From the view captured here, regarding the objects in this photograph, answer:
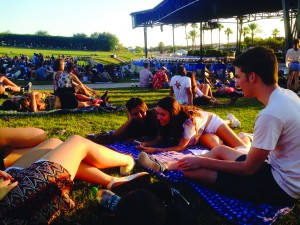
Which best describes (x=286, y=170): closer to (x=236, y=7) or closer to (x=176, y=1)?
(x=176, y=1)

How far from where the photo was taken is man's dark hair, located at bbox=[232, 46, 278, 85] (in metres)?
2.44

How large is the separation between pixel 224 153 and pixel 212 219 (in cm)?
80

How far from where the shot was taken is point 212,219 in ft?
9.02

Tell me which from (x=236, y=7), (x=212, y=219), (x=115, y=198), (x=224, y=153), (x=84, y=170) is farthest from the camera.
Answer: (x=236, y=7)

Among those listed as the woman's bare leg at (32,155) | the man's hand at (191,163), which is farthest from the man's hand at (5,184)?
the man's hand at (191,163)

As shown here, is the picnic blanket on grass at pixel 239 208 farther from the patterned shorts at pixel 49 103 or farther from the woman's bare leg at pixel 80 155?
the patterned shorts at pixel 49 103

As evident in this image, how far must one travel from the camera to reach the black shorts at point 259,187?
2.71 meters

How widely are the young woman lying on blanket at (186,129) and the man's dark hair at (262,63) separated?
151 cm

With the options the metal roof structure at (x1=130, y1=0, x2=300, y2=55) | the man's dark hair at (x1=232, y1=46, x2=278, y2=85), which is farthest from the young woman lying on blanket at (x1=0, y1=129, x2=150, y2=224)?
the metal roof structure at (x1=130, y1=0, x2=300, y2=55)

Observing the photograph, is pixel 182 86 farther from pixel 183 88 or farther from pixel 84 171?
pixel 84 171

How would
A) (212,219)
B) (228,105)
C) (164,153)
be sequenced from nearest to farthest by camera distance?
(212,219)
(164,153)
(228,105)

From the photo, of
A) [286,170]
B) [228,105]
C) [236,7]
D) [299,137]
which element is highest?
[236,7]

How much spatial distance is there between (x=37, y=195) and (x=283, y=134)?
76.2 inches

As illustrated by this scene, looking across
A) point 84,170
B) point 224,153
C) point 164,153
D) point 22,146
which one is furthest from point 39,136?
point 224,153
